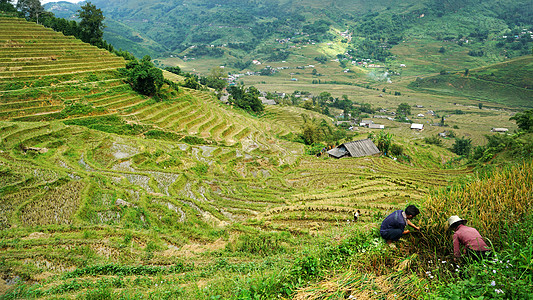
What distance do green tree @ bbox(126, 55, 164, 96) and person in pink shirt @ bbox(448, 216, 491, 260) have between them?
86.7 feet

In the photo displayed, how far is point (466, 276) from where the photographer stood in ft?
10.8

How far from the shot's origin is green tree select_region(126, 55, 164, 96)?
82.1 ft

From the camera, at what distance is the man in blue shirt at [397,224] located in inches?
169

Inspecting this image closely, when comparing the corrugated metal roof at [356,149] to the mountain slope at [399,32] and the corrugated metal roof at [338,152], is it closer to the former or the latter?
the corrugated metal roof at [338,152]

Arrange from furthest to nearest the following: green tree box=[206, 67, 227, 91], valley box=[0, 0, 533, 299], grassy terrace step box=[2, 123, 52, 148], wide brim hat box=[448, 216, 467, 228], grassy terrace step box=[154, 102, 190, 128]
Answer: green tree box=[206, 67, 227, 91] < grassy terrace step box=[154, 102, 190, 128] < grassy terrace step box=[2, 123, 52, 148] < valley box=[0, 0, 533, 299] < wide brim hat box=[448, 216, 467, 228]

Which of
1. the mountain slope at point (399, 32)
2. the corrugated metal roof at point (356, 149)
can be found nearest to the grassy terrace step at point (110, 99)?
the corrugated metal roof at point (356, 149)

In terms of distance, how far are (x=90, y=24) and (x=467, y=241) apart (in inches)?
1747

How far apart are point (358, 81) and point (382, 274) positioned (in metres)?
125

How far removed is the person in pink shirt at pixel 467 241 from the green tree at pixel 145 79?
26429 millimetres

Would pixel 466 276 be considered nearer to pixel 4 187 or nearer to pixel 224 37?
pixel 4 187

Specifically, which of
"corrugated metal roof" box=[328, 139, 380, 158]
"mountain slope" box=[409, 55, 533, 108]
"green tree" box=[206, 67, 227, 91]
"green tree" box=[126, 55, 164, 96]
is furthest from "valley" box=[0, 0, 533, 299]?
"mountain slope" box=[409, 55, 533, 108]

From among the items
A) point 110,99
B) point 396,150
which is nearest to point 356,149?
point 396,150

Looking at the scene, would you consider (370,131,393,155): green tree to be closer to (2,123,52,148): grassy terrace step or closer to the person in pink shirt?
the person in pink shirt

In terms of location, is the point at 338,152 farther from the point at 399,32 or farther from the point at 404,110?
the point at 399,32
